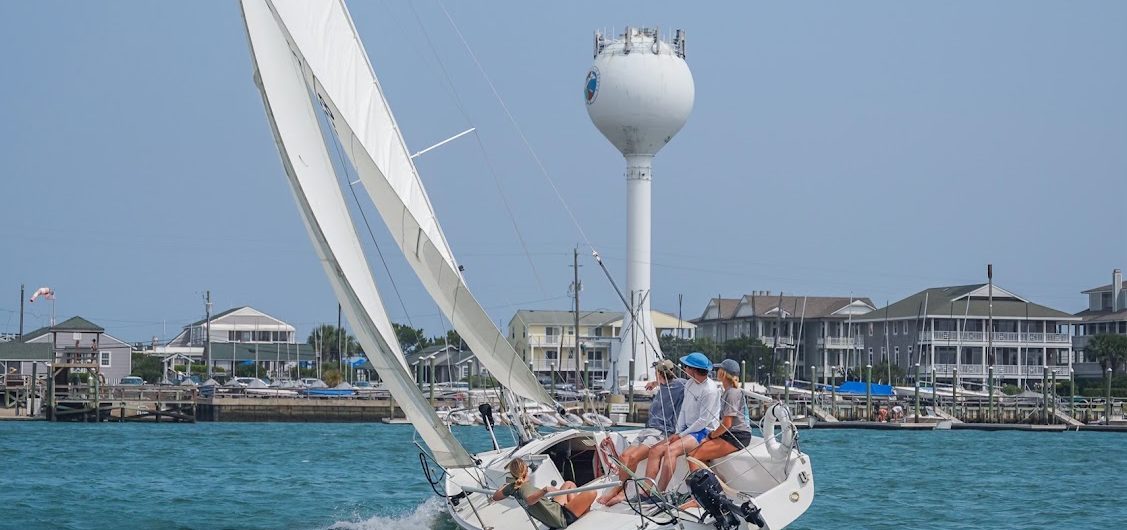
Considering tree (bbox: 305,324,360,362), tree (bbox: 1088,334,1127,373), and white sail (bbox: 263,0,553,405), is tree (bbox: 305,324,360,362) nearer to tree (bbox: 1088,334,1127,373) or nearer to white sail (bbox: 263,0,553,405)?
tree (bbox: 1088,334,1127,373)

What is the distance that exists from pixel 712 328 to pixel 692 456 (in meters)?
109

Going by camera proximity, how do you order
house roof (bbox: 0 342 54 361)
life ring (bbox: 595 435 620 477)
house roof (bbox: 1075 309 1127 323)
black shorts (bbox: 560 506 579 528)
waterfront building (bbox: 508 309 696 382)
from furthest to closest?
1. waterfront building (bbox: 508 309 696 382)
2. house roof (bbox: 1075 309 1127 323)
3. house roof (bbox: 0 342 54 361)
4. life ring (bbox: 595 435 620 477)
5. black shorts (bbox: 560 506 579 528)

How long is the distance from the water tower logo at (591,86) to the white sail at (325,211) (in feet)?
207

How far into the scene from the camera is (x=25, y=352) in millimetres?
90938

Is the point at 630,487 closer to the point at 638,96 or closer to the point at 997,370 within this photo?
the point at 638,96

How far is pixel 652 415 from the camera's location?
61.5ft

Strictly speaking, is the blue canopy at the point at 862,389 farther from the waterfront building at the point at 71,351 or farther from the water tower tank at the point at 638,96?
the waterfront building at the point at 71,351

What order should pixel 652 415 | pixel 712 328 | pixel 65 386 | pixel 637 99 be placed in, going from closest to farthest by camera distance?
pixel 652 415
pixel 65 386
pixel 637 99
pixel 712 328

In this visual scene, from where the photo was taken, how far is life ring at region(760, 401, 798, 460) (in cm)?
1650

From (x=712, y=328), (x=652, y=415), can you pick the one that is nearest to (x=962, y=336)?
(x=712, y=328)

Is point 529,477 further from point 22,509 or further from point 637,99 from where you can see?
point 637,99

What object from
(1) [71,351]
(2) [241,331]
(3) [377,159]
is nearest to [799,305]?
(2) [241,331]

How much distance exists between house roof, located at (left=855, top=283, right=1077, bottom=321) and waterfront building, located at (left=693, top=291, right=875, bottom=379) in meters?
4.72

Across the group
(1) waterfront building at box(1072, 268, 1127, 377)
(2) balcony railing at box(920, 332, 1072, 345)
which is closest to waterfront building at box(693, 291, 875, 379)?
(2) balcony railing at box(920, 332, 1072, 345)
